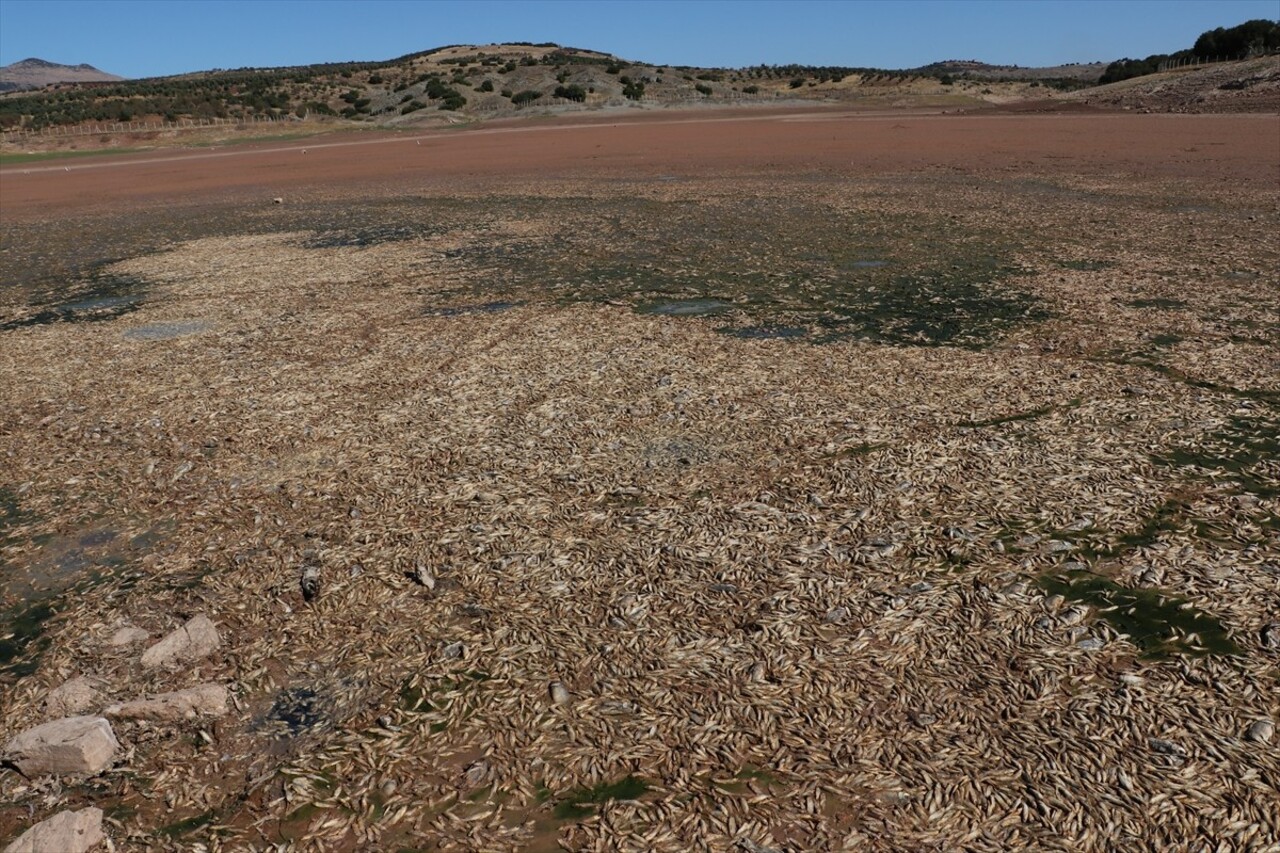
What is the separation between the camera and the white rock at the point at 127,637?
6492 millimetres

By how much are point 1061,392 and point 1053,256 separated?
9.57 meters

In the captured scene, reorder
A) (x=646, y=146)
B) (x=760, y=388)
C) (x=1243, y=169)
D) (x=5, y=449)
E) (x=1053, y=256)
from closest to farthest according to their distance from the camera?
1. (x=5, y=449)
2. (x=760, y=388)
3. (x=1053, y=256)
4. (x=1243, y=169)
5. (x=646, y=146)

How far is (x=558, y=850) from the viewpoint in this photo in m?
4.60

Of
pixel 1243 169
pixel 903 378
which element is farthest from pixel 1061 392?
pixel 1243 169

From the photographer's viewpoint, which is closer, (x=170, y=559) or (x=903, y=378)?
(x=170, y=559)

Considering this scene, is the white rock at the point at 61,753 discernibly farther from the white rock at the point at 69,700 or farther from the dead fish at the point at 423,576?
the dead fish at the point at 423,576

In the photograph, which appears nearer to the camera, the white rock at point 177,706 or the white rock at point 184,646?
the white rock at point 177,706

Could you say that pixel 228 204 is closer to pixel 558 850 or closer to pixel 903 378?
pixel 903 378

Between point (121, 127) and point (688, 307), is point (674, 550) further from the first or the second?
point (121, 127)

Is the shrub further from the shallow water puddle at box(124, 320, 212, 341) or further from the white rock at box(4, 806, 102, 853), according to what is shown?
the white rock at box(4, 806, 102, 853)

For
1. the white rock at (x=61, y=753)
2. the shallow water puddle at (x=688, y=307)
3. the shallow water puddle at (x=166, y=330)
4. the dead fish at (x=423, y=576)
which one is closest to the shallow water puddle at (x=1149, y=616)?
the dead fish at (x=423, y=576)

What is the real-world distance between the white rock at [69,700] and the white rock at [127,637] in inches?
22.3

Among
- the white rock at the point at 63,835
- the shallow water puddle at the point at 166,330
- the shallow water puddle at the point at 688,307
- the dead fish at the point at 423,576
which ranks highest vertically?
the shallow water puddle at the point at 688,307

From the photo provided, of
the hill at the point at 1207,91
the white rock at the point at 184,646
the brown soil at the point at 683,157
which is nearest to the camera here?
the white rock at the point at 184,646
